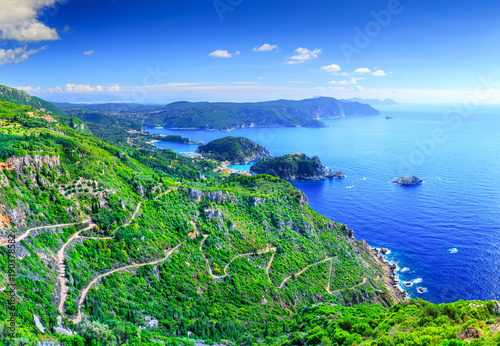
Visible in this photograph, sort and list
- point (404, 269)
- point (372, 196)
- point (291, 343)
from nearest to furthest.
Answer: point (291, 343), point (404, 269), point (372, 196)

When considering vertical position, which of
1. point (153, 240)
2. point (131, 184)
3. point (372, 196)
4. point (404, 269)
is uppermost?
point (131, 184)

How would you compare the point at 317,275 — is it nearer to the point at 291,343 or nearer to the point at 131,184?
the point at 291,343

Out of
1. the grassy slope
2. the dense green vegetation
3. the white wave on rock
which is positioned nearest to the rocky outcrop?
the dense green vegetation

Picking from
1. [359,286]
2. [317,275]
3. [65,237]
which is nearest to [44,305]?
[65,237]

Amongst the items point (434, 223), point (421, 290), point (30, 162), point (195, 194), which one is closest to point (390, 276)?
point (421, 290)

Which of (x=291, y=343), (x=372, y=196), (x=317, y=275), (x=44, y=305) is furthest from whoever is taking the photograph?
(x=372, y=196)

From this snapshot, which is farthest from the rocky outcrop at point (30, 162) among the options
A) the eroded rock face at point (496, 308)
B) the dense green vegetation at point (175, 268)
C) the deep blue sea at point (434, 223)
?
the deep blue sea at point (434, 223)

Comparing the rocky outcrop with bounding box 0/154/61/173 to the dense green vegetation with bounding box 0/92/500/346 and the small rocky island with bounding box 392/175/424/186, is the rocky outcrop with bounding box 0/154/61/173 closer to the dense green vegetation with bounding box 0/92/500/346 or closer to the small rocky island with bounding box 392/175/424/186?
the dense green vegetation with bounding box 0/92/500/346
